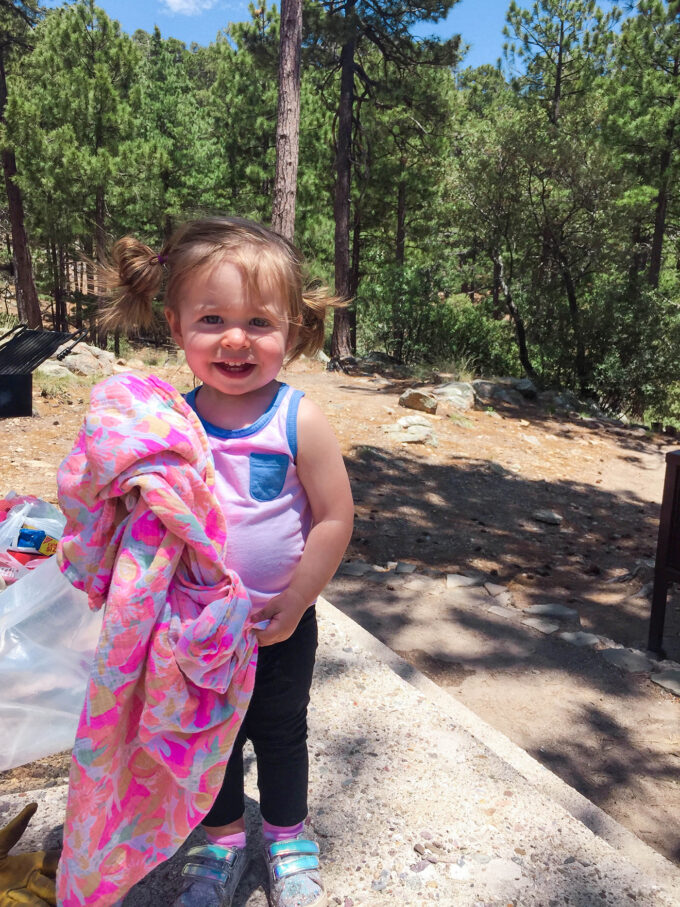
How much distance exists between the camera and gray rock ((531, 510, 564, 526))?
6270 mm

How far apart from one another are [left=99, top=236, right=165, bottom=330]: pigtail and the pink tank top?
13.1 inches

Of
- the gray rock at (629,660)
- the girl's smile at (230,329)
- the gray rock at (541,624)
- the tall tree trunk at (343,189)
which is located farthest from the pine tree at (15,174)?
the girl's smile at (230,329)

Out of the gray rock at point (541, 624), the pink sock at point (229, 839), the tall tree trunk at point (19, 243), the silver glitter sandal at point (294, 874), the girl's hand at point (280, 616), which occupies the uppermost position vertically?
the tall tree trunk at point (19, 243)

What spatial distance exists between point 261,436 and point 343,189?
1312 cm

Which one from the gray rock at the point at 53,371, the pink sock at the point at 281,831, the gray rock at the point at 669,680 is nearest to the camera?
the pink sock at the point at 281,831

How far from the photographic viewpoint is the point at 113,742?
1.22 m

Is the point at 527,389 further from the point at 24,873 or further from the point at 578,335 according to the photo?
the point at 24,873

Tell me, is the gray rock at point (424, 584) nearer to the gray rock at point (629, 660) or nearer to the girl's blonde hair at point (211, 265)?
the gray rock at point (629, 660)

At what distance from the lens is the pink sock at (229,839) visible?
5.17ft

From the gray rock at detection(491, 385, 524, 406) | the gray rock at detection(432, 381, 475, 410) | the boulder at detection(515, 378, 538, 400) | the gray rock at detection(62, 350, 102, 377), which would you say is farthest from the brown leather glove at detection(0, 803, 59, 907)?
the boulder at detection(515, 378, 538, 400)

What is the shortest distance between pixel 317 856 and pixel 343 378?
10420 mm

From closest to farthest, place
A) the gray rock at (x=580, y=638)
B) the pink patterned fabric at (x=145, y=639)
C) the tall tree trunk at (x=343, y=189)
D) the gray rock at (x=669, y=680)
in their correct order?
the pink patterned fabric at (x=145, y=639), the gray rock at (x=669, y=680), the gray rock at (x=580, y=638), the tall tree trunk at (x=343, y=189)

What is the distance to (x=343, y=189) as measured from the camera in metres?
13.5

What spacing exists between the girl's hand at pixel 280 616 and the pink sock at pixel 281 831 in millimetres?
508
